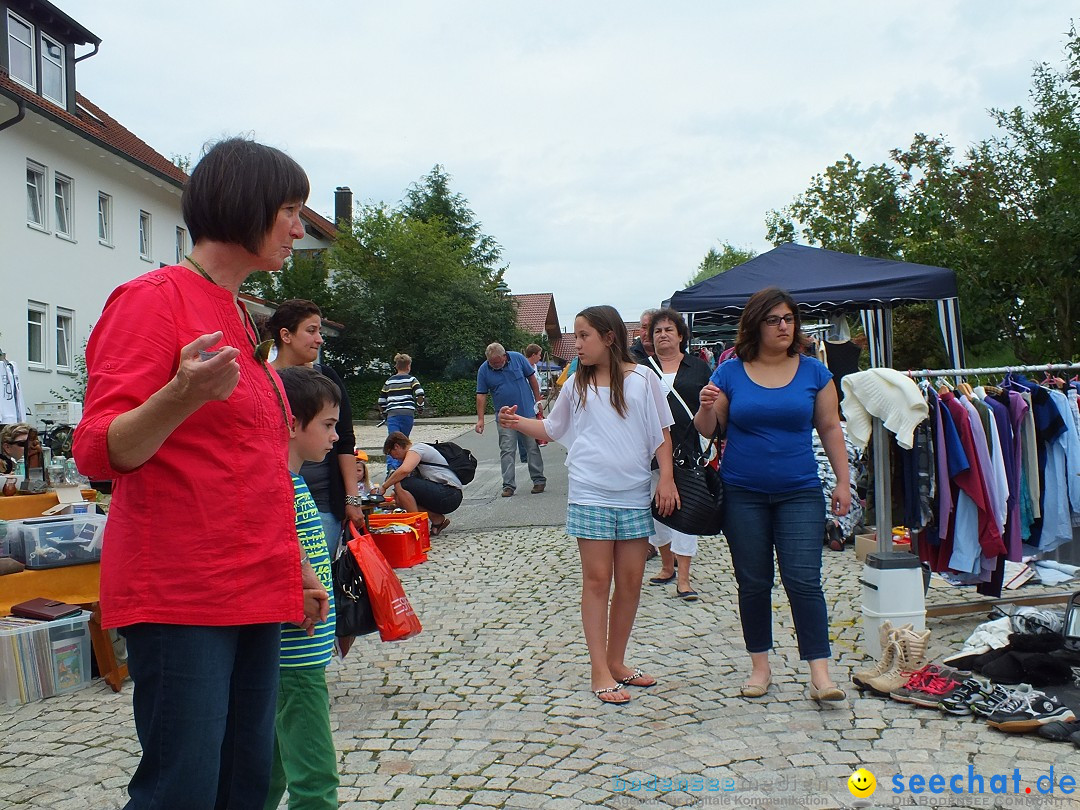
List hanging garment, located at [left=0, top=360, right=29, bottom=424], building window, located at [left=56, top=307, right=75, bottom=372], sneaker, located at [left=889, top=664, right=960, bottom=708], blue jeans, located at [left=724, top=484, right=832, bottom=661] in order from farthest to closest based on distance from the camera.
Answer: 1. building window, located at [left=56, top=307, right=75, bottom=372]
2. hanging garment, located at [left=0, top=360, right=29, bottom=424]
3. blue jeans, located at [left=724, top=484, right=832, bottom=661]
4. sneaker, located at [left=889, top=664, right=960, bottom=708]

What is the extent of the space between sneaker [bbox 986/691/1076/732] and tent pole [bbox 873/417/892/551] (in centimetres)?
130

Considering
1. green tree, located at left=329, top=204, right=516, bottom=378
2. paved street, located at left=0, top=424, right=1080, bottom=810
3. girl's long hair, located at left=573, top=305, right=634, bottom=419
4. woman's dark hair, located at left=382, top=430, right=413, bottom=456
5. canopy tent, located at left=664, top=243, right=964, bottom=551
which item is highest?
green tree, located at left=329, top=204, right=516, bottom=378

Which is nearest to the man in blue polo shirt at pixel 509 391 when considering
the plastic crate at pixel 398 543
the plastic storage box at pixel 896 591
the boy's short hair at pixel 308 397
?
the plastic crate at pixel 398 543

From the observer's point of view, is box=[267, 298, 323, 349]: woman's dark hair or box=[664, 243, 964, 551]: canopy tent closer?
box=[267, 298, 323, 349]: woman's dark hair

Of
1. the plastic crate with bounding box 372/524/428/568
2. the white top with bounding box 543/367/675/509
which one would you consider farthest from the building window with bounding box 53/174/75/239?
the white top with bounding box 543/367/675/509

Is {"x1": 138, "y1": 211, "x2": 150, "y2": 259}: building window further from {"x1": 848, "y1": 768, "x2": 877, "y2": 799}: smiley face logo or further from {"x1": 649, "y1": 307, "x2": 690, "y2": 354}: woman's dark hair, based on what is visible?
{"x1": 848, "y1": 768, "x2": 877, "y2": 799}: smiley face logo

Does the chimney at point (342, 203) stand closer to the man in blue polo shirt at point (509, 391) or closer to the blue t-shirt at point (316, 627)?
the man in blue polo shirt at point (509, 391)

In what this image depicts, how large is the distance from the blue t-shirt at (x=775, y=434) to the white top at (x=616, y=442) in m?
0.40

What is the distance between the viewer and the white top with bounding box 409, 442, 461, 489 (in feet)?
32.6

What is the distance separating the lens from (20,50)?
20438mm

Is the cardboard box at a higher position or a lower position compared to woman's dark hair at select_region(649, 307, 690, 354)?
lower

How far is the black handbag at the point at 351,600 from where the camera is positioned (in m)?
4.01

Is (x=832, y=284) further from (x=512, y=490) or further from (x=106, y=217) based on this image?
(x=106, y=217)

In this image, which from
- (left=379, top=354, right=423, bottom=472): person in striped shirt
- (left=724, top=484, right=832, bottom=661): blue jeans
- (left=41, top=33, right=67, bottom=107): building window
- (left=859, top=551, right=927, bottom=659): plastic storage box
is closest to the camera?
(left=724, top=484, right=832, bottom=661): blue jeans
